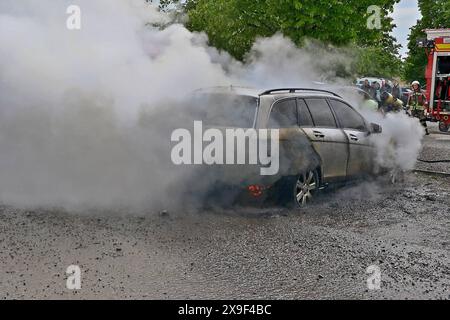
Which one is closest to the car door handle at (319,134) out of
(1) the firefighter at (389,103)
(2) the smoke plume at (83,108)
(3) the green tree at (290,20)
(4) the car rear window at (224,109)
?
(4) the car rear window at (224,109)

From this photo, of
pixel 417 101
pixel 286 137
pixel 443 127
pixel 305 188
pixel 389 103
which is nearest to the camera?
pixel 286 137

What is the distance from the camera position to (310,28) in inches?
496

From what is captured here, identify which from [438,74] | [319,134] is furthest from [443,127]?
[319,134]

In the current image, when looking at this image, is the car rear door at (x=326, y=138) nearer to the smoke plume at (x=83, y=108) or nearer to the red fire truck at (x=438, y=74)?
the smoke plume at (x=83, y=108)

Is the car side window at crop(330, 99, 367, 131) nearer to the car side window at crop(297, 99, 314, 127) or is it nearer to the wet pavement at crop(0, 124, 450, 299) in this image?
the car side window at crop(297, 99, 314, 127)

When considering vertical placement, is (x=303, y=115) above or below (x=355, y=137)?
above

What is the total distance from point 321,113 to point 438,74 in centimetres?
1211

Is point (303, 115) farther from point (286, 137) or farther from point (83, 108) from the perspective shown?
point (83, 108)

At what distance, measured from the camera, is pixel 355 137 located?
779 cm

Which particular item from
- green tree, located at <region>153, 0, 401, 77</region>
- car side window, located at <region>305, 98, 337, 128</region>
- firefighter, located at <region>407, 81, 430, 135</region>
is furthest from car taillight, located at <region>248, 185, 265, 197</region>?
firefighter, located at <region>407, 81, 430, 135</region>

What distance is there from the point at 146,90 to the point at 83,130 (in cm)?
89

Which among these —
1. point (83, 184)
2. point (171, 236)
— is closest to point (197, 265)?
point (171, 236)

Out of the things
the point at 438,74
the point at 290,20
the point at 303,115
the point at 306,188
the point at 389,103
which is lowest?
the point at 306,188
